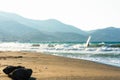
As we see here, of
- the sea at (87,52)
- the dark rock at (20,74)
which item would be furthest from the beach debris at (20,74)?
the sea at (87,52)

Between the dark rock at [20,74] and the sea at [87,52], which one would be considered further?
the sea at [87,52]

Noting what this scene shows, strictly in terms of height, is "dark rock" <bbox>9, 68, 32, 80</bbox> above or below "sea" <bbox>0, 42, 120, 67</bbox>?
below

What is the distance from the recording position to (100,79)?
47.8 ft

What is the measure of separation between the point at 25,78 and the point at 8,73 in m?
1.02

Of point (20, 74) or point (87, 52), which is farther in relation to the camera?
point (87, 52)

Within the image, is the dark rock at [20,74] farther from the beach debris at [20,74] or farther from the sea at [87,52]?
the sea at [87,52]

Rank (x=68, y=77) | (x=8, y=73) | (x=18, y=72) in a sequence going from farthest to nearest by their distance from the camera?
(x=68, y=77), (x=8, y=73), (x=18, y=72)

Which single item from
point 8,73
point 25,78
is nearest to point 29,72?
point 25,78

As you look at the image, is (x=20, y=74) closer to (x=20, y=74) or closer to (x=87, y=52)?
(x=20, y=74)

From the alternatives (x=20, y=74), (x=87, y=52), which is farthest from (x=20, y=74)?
(x=87, y=52)

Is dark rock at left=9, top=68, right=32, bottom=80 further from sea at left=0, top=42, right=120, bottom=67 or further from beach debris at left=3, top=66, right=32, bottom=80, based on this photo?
sea at left=0, top=42, right=120, bottom=67

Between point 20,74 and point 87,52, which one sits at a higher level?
point 87,52

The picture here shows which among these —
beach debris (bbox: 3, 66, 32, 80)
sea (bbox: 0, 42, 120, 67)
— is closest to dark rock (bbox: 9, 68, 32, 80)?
beach debris (bbox: 3, 66, 32, 80)

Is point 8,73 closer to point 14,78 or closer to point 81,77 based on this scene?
point 14,78
